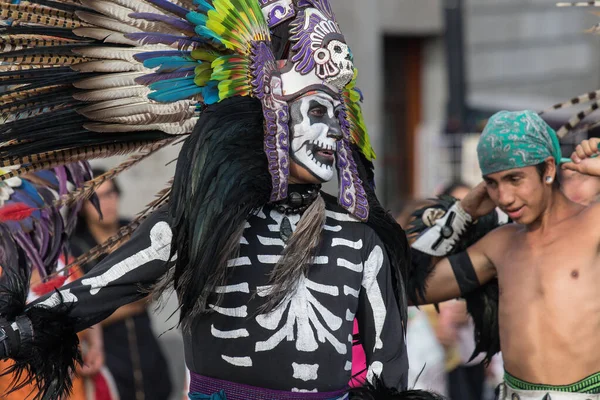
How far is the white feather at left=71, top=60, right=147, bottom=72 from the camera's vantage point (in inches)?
147

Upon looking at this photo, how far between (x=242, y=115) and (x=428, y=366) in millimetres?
3428

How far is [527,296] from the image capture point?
4.39 m

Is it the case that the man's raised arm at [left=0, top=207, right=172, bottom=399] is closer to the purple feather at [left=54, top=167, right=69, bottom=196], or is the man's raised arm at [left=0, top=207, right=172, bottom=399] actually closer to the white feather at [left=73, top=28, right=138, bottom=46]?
the white feather at [left=73, top=28, right=138, bottom=46]

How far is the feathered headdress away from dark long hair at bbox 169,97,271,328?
0.07 m

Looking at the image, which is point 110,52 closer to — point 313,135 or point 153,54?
point 153,54

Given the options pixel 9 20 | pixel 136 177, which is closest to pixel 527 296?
pixel 9 20

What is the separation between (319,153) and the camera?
146 inches

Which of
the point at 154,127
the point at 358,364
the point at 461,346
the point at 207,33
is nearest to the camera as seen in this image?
the point at 207,33

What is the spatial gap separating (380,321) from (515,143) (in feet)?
3.22

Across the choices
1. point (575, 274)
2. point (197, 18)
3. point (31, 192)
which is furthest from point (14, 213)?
point (575, 274)

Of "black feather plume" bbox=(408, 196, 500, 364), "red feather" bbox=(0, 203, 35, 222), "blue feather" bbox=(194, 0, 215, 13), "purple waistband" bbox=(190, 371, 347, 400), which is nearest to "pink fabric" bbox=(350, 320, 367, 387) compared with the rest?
"purple waistband" bbox=(190, 371, 347, 400)

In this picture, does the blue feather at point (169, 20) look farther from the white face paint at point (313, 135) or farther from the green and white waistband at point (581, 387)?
the green and white waistband at point (581, 387)

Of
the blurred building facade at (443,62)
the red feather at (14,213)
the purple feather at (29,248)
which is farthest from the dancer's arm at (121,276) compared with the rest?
the blurred building facade at (443,62)

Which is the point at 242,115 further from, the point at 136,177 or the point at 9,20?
the point at 136,177
